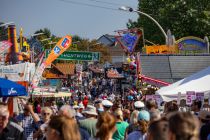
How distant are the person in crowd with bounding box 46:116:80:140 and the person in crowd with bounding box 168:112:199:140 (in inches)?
34.9

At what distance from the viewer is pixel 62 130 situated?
469 cm

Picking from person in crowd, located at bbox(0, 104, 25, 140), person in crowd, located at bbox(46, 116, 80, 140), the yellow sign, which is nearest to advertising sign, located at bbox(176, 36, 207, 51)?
the yellow sign

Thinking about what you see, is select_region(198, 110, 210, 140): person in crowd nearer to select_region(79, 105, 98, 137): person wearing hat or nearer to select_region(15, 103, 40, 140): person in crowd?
select_region(79, 105, 98, 137): person wearing hat

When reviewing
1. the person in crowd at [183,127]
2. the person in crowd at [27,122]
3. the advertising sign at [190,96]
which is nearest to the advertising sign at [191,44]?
the advertising sign at [190,96]

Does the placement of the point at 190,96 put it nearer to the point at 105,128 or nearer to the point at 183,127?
the point at 105,128

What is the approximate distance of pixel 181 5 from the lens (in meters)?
51.8

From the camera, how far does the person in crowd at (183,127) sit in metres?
4.40

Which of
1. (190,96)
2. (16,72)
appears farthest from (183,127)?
(16,72)

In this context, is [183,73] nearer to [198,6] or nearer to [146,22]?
[198,6]

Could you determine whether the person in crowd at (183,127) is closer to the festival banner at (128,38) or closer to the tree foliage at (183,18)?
the festival banner at (128,38)

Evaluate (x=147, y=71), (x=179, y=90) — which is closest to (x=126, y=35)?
(x=147, y=71)

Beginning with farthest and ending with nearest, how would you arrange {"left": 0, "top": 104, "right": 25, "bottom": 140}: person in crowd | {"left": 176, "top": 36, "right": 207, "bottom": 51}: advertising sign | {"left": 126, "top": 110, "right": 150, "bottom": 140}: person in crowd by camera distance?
{"left": 176, "top": 36, "right": 207, "bottom": 51}: advertising sign → {"left": 126, "top": 110, "right": 150, "bottom": 140}: person in crowd → {"left": 0, "top": 104, "right": 25, "bottom": 140}: person in crowd

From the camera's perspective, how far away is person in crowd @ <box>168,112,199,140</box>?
4.40 meters

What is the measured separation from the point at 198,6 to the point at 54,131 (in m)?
47.2
